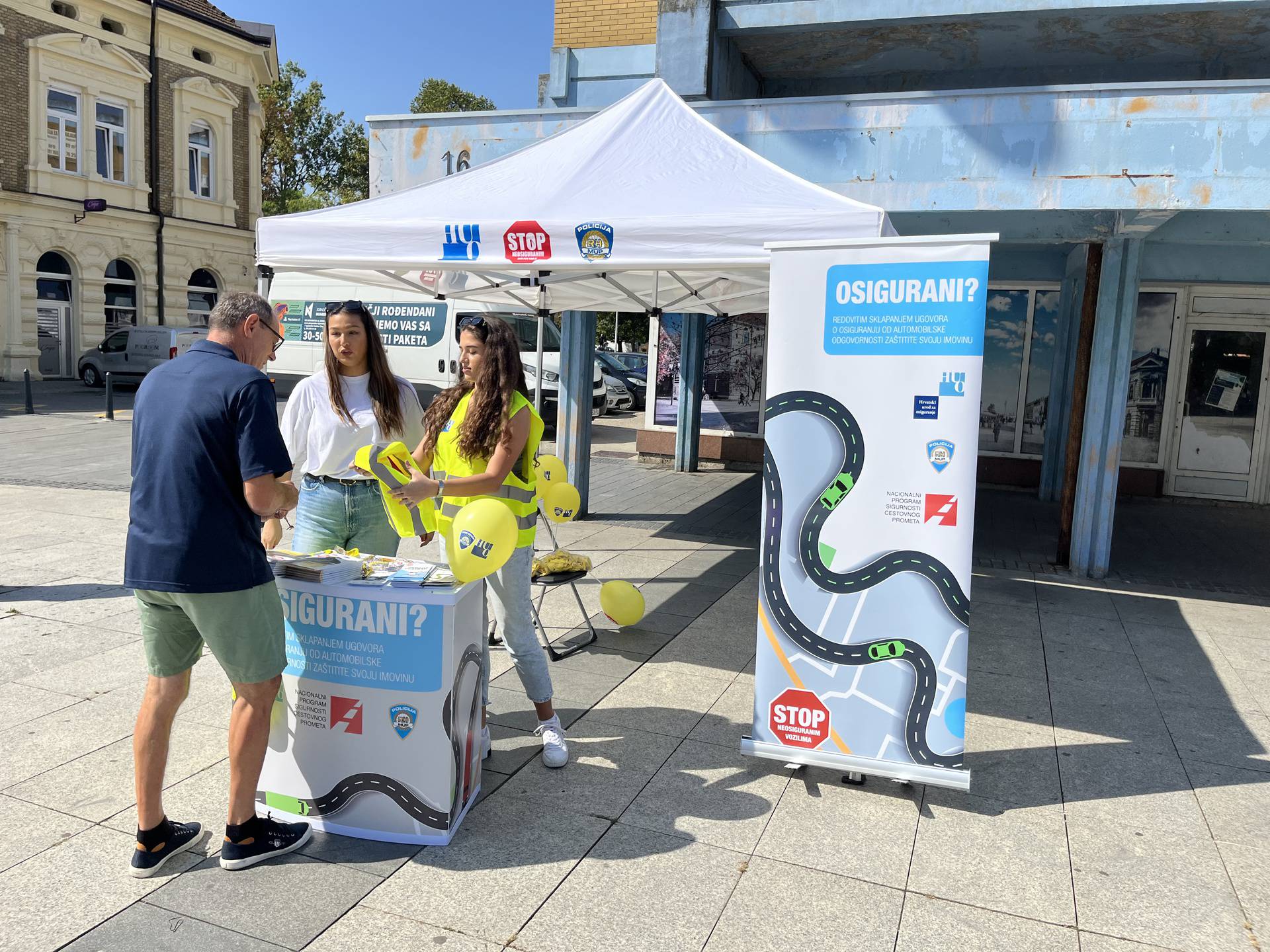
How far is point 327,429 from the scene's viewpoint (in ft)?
12.6

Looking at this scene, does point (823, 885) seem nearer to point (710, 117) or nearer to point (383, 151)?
point (710, 117)

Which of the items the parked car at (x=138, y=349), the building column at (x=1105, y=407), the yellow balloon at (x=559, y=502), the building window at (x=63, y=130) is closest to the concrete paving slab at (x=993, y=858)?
the yellow balloon at (x=559, y=502)

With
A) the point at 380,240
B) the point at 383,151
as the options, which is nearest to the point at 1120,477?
the point at 383,151

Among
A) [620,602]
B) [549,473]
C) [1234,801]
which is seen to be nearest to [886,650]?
[1234,801]

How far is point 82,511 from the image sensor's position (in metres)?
8.88

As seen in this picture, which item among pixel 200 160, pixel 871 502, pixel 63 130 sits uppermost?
pixel 200 160

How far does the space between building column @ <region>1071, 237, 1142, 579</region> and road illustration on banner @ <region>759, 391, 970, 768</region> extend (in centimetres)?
490

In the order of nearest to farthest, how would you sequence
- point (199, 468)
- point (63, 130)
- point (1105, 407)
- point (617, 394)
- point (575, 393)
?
point (199, 468)
point (1105, 407)
point (575, 393)
point (617, 394)
point (63, 130)

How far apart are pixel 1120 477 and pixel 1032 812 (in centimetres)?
1026

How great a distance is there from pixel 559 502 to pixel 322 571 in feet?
8.52

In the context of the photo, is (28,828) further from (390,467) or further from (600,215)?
(600,215)

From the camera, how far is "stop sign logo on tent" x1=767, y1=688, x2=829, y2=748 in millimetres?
3791

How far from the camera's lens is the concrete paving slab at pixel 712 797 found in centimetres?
343

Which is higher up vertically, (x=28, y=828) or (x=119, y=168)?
(x=119, y=168)
